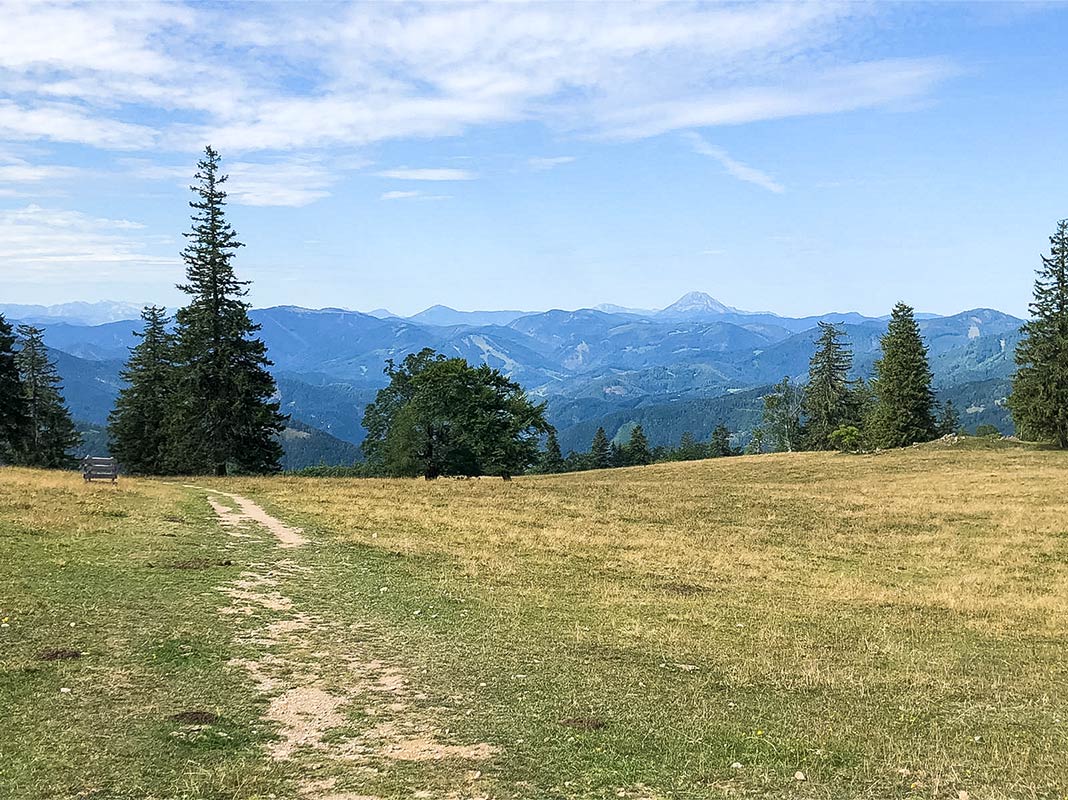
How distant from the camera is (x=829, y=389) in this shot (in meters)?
101

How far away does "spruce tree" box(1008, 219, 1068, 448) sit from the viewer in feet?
205

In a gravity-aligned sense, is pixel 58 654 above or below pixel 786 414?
below

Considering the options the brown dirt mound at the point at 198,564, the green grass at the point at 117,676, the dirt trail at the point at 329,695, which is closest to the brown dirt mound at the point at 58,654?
the green grass at the point at 117,676

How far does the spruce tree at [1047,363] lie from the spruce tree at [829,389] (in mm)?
32395

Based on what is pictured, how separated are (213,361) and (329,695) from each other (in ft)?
155

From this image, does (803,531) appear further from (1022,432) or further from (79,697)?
(1022,432)

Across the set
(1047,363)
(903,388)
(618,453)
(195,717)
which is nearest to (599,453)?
(618,453)

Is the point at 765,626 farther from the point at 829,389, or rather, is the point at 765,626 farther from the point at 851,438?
the point at 829,389

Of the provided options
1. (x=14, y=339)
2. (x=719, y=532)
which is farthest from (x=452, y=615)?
(x=14, y=339)

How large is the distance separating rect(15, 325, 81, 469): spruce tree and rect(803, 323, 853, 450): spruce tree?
8584 centimetres

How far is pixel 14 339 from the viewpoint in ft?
200

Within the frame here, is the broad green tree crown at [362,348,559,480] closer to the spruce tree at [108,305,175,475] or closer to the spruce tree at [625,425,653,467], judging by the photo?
the spruce tree at [108,305,175,475]

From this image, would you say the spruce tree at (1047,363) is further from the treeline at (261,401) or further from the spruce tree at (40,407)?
the spruce tree at (40,407)

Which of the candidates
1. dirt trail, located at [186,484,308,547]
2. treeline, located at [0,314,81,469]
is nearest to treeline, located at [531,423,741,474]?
treeline, located at [0,314,81,469]
